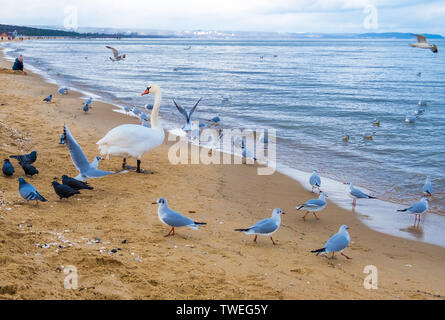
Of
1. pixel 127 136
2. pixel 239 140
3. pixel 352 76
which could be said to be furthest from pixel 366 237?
pixel 352 76

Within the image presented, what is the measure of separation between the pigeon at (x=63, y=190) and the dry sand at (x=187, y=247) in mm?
169

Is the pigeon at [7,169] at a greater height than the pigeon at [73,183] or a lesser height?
greater

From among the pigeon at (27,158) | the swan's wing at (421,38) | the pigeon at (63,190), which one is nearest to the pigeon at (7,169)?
the pigeon at (27,158)

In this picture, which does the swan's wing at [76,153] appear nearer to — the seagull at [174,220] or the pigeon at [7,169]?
the pigeon at [7,169]

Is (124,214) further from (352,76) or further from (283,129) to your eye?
(352,76)

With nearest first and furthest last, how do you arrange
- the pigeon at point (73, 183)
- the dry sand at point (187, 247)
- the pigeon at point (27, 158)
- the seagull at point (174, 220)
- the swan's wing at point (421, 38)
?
the dry sand at point (187, 247) < the seagull at point (174, 220) < the pigeon at point (73, 183) < the pigeon at point (27, 158) < the swan's wing at point (421, 38)

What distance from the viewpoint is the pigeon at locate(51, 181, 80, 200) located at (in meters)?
6.42

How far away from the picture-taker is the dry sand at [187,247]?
4.24 meters

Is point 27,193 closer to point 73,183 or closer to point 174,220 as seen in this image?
point 73,183

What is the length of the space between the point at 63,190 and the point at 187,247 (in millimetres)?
2409

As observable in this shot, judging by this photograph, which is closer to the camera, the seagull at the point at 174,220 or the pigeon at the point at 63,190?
the seagull at the point at 174,220

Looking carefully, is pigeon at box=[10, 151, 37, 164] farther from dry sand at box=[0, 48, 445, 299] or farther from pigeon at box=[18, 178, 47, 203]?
pigeon at box=[18, 178, 47, 203]

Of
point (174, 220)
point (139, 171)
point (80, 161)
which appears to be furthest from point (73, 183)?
point (139, 171)

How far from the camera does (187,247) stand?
216 inches
